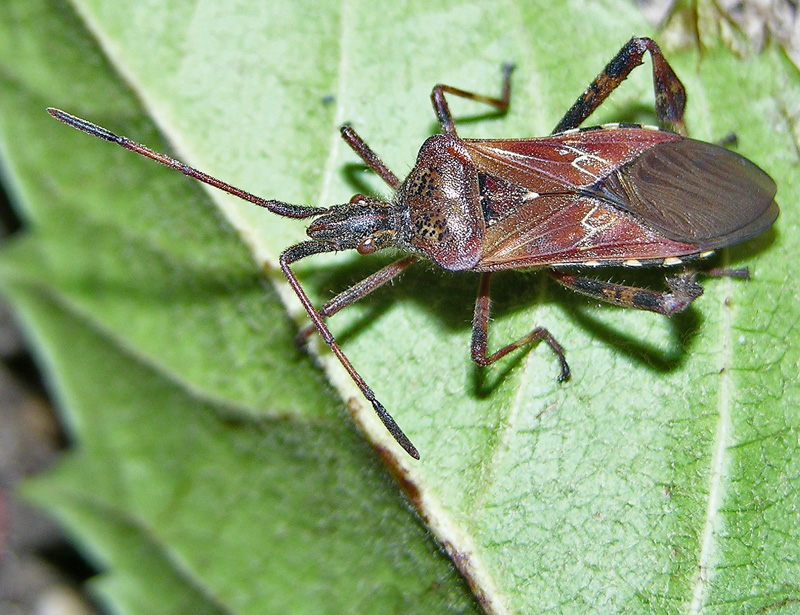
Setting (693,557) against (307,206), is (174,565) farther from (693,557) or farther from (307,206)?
(693,557)

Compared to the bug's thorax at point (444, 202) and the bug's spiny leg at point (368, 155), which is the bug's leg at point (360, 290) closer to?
the bug's thorax at point (444, 202)

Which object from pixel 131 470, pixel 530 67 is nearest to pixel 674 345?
pixel 530 67

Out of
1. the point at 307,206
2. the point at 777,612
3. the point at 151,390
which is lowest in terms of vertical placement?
the point at 777,612

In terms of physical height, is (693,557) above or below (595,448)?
below

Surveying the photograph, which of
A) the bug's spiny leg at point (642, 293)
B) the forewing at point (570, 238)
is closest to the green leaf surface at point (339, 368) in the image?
the bug's spiny leg at point (642, 293)

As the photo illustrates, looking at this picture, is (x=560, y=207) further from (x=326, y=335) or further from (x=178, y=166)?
(x=178, y=166)

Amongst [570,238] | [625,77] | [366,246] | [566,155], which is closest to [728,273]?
[570,238]
